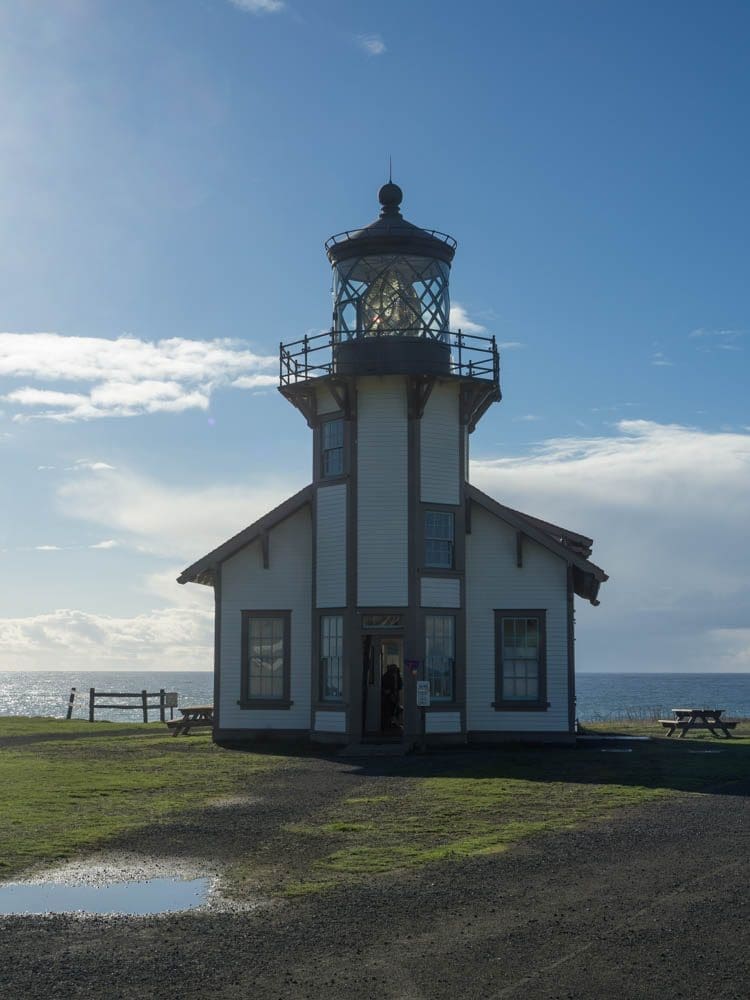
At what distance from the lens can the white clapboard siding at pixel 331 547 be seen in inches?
1065

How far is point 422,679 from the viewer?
2669cm

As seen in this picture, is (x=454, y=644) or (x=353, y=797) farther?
(x=454, y=644)

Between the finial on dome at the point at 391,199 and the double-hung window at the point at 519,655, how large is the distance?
9.74 meters

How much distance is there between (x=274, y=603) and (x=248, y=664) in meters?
1.56

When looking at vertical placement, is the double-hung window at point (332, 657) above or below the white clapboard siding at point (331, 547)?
below

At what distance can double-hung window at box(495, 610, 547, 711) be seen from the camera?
27531 mm

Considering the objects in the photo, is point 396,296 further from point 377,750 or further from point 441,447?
point 377,750

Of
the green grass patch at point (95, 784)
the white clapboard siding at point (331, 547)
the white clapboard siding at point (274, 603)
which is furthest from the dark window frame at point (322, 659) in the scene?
the green grass patch at point (95, 784)

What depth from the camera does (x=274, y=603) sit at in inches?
1125

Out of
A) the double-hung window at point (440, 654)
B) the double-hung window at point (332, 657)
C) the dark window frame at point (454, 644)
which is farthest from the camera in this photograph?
the double-hung window at point (332, 657)

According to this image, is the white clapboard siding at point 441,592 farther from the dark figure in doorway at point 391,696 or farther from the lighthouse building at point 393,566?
the dark figure in doorway at point 391,696

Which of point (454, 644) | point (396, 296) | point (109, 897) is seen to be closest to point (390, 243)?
point (396, 296)

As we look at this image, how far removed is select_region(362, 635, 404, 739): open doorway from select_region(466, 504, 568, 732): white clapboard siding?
5.71 ft

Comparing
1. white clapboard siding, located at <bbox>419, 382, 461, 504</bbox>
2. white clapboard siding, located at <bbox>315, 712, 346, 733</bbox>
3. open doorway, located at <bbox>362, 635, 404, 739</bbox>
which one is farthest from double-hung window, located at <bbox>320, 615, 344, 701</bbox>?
white clapboard siding, located at <bbox>419, 382, 461, 504</bbox>
